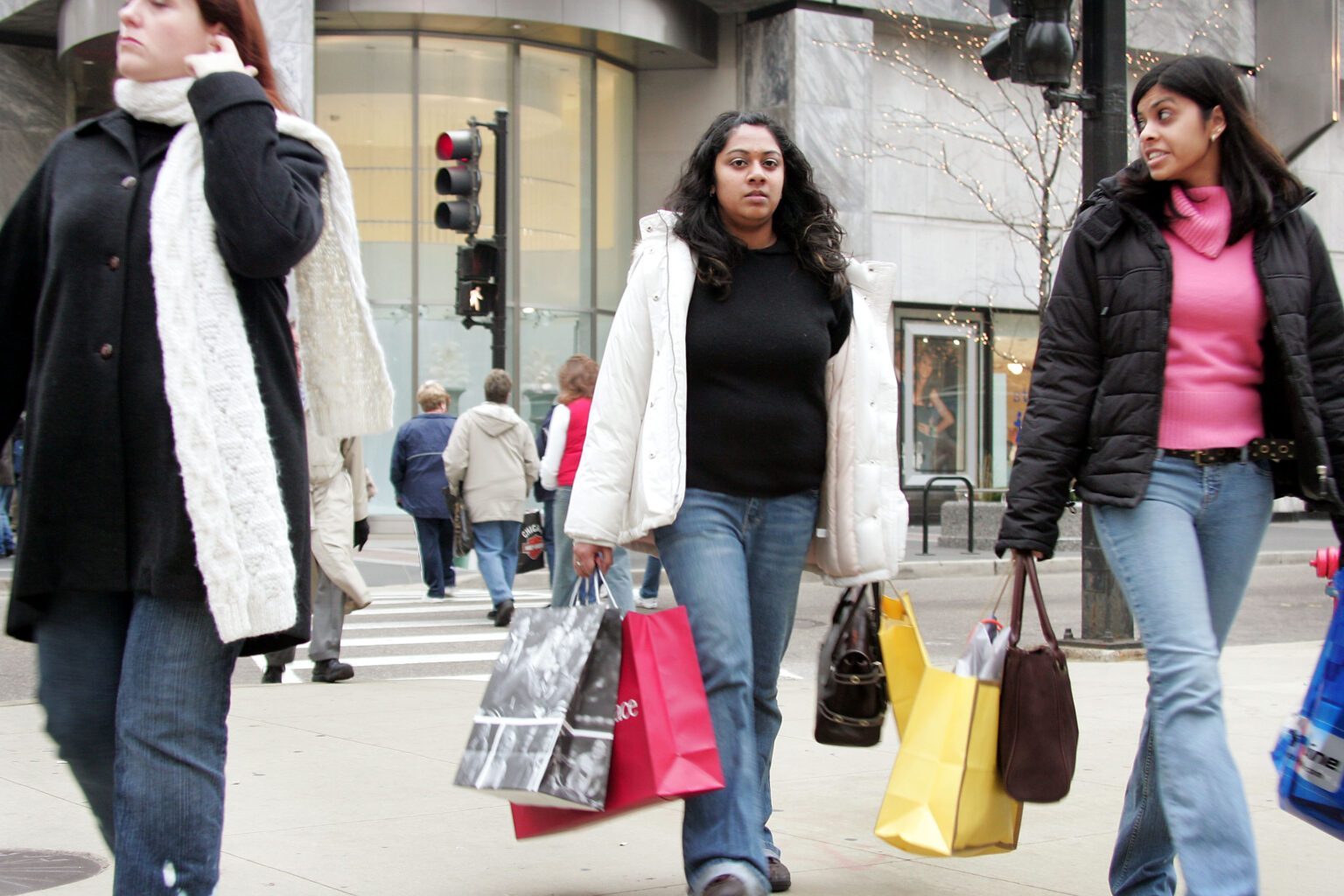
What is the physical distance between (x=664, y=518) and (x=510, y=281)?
18.9m

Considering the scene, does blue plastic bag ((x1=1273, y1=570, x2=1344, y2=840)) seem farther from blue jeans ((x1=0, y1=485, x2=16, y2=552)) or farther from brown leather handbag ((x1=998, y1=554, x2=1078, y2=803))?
blue jeans ((x1=0, y1=485, x2=16, y2=552))

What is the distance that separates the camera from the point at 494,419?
11.5 m

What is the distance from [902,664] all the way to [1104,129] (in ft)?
18.9

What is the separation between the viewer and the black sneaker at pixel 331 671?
8.02m

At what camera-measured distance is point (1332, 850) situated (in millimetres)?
4305

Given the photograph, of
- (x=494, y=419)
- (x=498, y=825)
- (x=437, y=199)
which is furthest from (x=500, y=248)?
(x=498, y=825)

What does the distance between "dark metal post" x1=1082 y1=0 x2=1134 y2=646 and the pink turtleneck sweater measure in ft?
17.3

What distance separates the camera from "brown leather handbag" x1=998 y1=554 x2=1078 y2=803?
3.29 metres

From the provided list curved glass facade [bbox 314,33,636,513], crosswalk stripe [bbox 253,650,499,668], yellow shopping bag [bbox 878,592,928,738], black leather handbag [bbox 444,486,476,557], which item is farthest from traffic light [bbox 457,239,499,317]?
yellow shopping bag [bbox 878,592,928,738]

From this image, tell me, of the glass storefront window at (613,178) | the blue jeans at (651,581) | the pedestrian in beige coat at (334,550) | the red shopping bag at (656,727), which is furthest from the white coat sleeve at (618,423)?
the glass storefront window at (613,178)

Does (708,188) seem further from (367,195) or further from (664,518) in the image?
(367,195)

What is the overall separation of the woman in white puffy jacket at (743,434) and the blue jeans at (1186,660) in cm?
72

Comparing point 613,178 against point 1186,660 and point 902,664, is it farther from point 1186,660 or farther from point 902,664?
point 1186,660

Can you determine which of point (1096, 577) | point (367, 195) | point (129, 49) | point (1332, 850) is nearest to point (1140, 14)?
point (367, 195)
